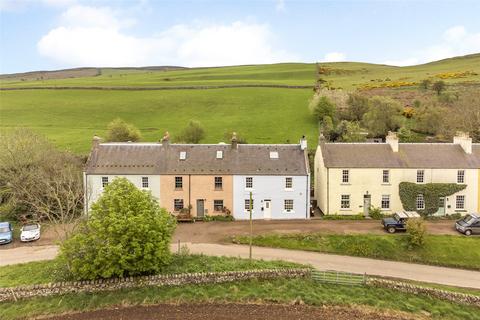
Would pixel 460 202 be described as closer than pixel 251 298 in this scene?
No

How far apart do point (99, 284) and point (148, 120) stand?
205ft

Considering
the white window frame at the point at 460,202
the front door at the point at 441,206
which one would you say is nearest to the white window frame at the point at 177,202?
the front door at the point at 441,206

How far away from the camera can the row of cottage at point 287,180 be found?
41.7 meters

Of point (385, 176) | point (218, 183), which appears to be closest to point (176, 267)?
point (218, 183)

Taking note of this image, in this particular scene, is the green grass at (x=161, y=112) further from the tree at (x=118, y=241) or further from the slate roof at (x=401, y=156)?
the tree at (x=118, y=241)

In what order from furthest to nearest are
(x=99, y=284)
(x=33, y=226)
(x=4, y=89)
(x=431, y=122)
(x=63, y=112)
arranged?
(x=4, y=89)
(x=63, y=112)
(x=431, y=122)
(x=33, y=226)
(x=99, y=284)

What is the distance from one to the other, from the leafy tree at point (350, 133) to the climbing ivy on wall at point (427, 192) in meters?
20.3

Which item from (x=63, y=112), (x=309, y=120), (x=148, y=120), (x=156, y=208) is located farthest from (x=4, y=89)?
(x=156, y=208)

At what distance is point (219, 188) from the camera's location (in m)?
42.2

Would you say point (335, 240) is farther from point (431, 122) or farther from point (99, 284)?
point (431, 122)

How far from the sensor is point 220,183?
4225 cm

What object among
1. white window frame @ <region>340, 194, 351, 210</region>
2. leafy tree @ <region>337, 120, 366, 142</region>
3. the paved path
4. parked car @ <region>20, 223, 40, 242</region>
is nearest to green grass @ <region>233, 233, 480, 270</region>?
the paved path

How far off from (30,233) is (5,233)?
208 centimetres

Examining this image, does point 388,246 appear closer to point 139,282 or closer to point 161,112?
point 139,282
